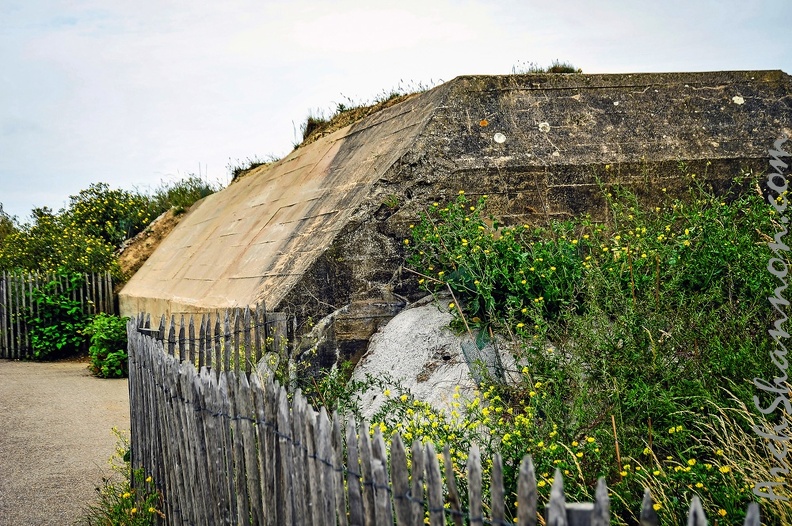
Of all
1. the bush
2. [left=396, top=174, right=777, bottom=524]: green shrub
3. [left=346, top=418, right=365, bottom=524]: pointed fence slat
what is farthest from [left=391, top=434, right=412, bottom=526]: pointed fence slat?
the bush

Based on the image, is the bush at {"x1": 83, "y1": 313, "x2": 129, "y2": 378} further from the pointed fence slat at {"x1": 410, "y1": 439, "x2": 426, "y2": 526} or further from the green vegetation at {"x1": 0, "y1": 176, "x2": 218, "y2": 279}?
the pointed fence slat at {"x1": 410, "y1": 439, "x2": 426, "y2": 526}

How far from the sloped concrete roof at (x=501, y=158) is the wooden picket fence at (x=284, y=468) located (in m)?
2.36

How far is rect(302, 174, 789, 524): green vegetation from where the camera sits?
3934mm

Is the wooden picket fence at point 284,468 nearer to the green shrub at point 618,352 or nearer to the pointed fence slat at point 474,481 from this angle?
the pointed fence slat at point 474,481

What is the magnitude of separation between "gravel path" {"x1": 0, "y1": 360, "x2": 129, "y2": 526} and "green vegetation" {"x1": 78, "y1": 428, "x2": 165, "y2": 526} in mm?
204

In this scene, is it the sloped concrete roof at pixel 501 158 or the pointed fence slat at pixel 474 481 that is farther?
the sloped concrete roof at pixel 501 158

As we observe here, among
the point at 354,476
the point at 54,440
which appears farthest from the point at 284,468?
the point at 54,440

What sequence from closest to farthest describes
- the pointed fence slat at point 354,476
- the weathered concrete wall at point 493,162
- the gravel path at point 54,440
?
the pointed fence slat at point 354,476 < the gravel path at point 54,440 < the weathered concrete wall at point 493,162

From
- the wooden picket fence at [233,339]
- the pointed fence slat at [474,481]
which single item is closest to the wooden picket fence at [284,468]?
the pointed fence slat at [474,481]

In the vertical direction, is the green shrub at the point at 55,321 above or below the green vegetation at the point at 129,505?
above

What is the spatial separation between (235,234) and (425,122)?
446 centimetres

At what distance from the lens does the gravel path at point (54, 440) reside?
239 inches

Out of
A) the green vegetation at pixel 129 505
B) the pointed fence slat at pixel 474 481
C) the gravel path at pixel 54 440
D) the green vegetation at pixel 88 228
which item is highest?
the green vegetation at pixel 88 228

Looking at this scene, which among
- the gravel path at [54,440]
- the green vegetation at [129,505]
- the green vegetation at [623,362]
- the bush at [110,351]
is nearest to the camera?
the green vegetation at [623,362]
